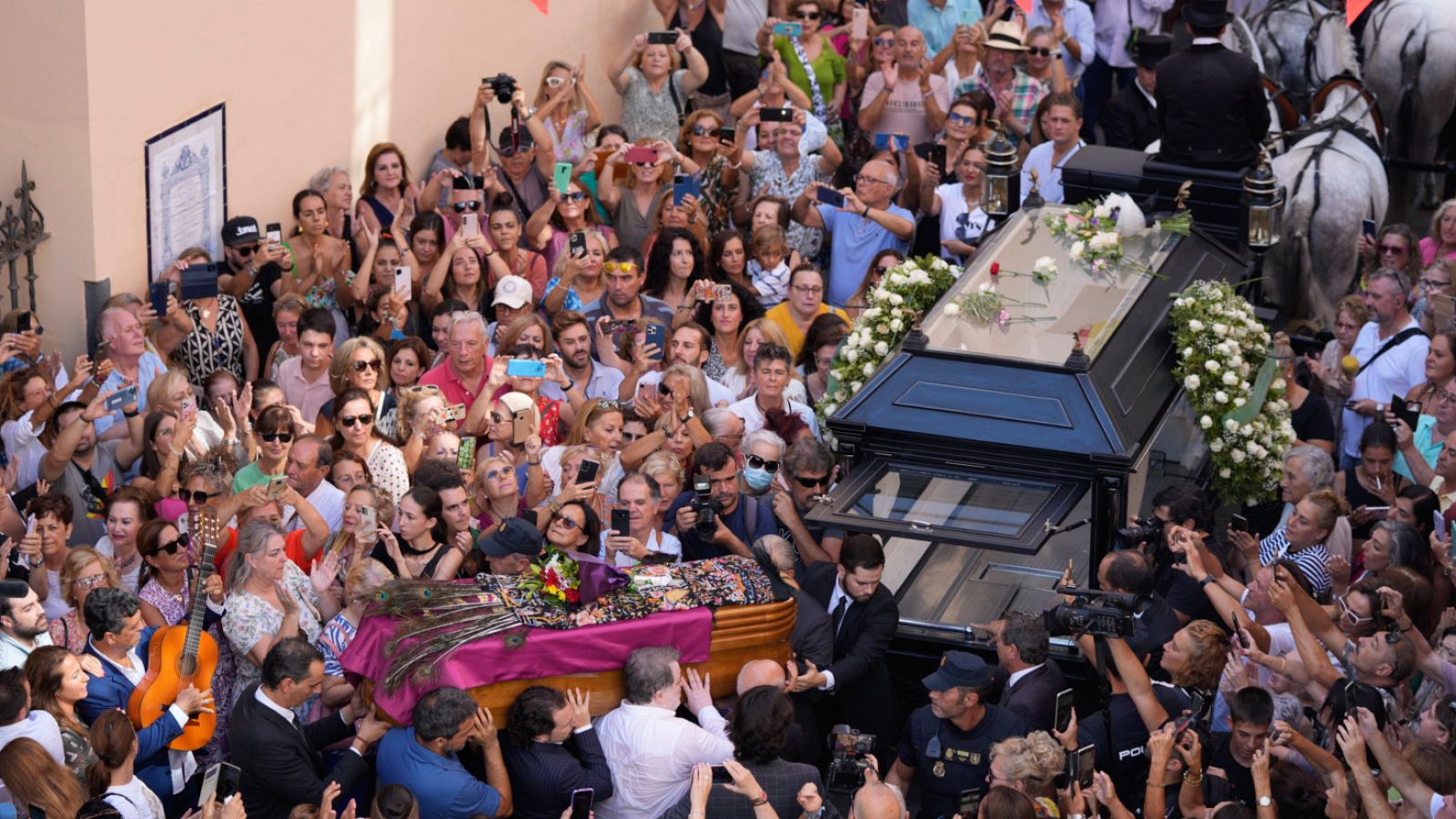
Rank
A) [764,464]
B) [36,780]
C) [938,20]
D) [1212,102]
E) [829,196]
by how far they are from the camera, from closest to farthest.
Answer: [36,780]
[764,464]
[1212,102]
[829,196]
[938,20]

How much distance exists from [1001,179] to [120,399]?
4.65 metres

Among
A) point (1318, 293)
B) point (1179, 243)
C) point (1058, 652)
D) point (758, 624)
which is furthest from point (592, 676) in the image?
point (1318, 293)

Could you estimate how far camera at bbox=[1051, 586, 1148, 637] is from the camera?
775cm

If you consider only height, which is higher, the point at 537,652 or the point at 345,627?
the point at 537,652

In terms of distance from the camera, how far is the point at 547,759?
7.64m

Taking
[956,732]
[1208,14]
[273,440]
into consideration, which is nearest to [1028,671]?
[956,732]

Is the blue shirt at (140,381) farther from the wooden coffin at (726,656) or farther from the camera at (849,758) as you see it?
the camera at (849,758)

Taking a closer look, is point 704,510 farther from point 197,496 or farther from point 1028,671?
point 197,496

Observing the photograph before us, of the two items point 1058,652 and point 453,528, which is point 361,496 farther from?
point 1058,652

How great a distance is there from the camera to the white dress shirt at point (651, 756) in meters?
7.62

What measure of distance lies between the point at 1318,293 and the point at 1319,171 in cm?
69

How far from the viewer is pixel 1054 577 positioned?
9.41 m

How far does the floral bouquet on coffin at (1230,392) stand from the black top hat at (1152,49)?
3738mm

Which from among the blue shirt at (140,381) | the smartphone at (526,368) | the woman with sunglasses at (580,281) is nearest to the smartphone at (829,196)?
the woman with sunglasses at (580,281)
